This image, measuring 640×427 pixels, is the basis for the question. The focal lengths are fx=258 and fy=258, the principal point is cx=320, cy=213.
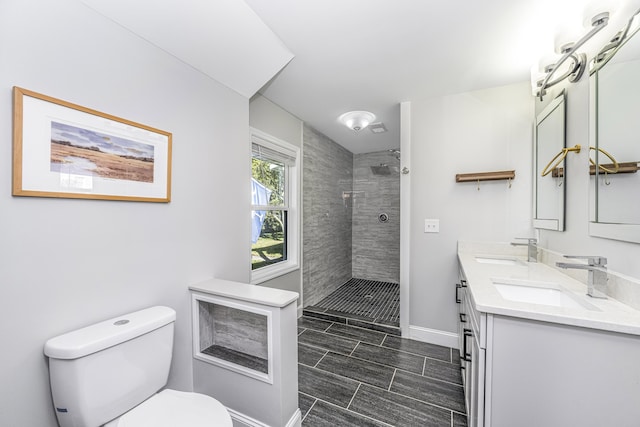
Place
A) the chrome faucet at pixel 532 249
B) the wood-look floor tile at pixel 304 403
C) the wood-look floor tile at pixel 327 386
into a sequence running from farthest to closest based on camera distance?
the chrome faucet at pixel 532 249, the wood-look floor tile at pixel 327 386, the wood-look floor tile at pixel 304 403

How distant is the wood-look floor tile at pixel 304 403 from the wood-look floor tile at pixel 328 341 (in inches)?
24.3

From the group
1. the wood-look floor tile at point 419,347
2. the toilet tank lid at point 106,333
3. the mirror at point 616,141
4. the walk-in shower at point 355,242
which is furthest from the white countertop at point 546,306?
the toilet tank lid at point 106,333

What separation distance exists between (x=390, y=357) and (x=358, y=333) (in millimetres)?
493

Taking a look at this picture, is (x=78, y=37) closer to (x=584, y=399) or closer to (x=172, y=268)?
(x=172, y=268)

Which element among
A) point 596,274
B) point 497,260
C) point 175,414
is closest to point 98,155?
point 175,414

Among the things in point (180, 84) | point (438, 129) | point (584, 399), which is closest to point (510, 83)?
point (438, 129)

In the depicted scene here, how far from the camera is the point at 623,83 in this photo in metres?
1.17

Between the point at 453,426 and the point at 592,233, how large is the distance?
133 centimetres

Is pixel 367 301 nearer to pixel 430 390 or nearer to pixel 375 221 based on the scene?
pixel 375 221

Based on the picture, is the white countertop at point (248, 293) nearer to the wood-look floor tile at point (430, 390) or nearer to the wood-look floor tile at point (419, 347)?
the wood-look floor tile at point (430, 390)

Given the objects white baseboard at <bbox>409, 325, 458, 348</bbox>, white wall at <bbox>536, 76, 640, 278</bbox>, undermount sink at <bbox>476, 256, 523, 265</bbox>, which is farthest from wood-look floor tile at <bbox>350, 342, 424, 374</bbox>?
white wall at <bbox>536, 76, 640, 278</bbox>

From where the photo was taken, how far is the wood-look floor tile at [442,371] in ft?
6.37

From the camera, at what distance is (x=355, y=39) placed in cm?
165

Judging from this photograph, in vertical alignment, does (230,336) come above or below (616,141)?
below
